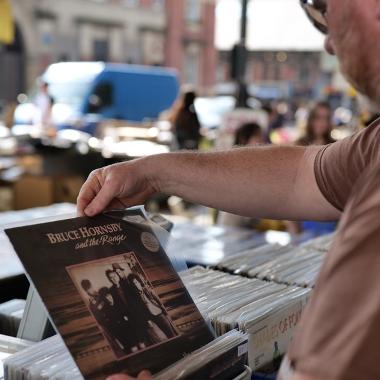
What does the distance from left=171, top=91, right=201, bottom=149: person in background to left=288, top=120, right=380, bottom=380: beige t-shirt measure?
7057mm

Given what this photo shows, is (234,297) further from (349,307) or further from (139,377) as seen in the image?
(349,307)

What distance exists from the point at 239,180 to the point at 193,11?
28683 mm

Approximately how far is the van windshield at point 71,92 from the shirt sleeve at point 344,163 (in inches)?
535

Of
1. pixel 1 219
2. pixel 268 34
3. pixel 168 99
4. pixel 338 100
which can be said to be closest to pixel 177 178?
pixel 1 219

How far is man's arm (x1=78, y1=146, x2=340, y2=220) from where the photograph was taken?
4.54 ft

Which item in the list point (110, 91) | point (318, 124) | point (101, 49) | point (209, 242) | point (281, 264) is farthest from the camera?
point (101, 49)

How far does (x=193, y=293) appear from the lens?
140 cm

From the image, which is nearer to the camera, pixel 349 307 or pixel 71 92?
pixel 349 307

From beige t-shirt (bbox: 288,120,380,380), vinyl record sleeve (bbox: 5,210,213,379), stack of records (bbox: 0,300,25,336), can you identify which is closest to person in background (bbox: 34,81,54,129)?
stack of records (bbox: 0,300,25,336)

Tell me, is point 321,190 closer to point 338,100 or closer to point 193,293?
point 193,293

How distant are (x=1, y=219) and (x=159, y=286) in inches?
58.6

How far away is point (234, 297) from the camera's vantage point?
1461 millimetres

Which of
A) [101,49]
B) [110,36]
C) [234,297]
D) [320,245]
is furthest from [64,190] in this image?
[110,36]

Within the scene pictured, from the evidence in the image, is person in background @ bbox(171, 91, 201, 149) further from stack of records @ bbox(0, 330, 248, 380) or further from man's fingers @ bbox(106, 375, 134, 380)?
man's fingers @ bbox(106, 375, 134, 380)
